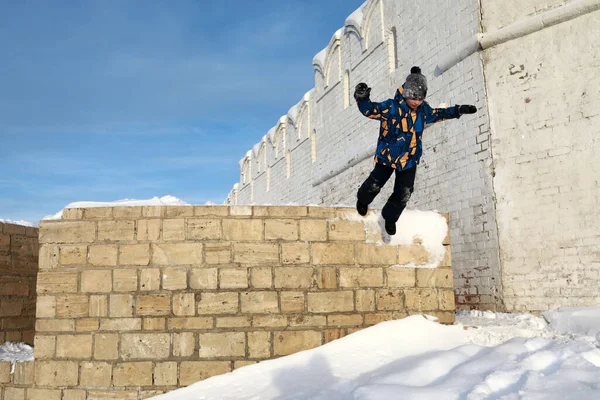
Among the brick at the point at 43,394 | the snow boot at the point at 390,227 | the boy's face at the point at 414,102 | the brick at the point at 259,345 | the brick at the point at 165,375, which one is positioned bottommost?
the brick at the point at 43,394

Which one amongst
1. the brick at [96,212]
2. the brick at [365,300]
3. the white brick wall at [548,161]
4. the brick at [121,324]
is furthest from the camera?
the white brick wall at [548,161]

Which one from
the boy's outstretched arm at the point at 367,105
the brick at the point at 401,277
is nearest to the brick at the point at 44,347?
the brick at the point at 401,277

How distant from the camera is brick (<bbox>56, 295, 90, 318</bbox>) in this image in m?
5.28

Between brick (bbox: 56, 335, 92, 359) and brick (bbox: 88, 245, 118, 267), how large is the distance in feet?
2.39

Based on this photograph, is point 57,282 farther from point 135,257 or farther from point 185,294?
point 185,294

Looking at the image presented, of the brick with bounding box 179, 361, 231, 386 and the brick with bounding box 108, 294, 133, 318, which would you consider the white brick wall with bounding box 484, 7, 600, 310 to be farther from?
the brick with bounding box 108, 294, 133, 318

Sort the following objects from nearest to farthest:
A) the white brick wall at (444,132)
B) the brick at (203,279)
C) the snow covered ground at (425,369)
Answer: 1. the snow covered ground at (425,369)
2. the brick at (203,279)
3. the white brick wall at (444,132)

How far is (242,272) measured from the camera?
17.7ft

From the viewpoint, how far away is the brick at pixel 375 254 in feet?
18.7

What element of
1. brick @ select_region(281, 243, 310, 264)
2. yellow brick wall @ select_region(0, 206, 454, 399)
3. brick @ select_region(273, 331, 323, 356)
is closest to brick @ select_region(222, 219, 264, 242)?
yellow brick wall @ select_region(0, 206, 454, 399)

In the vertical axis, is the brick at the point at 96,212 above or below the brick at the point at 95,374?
above

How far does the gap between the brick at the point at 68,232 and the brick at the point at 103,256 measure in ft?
0.44

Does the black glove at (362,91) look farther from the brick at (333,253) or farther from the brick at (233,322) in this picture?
the brick at (233,322)

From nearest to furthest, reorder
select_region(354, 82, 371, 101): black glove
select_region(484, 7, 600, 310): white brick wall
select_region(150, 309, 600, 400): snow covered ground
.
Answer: select_region(150, 309, 600, 400): snow covered ground
select_region(354, 82, 371, 101): black glove
select_region(484, 7, 600, 310): white brick wall
